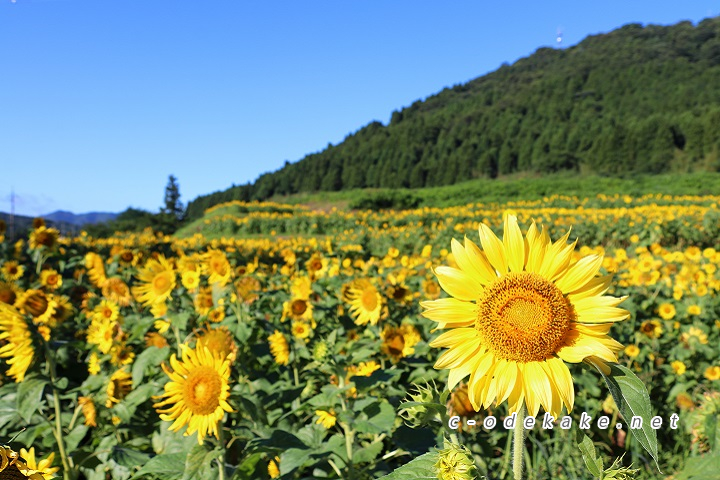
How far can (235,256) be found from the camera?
329 centimetres

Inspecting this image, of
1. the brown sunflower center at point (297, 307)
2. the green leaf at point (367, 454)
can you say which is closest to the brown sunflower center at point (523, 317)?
the green leaf at point (367, 454)

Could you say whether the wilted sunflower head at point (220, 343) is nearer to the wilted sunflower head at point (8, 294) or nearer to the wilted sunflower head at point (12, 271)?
the wilted sunflower head at point (8, 294)

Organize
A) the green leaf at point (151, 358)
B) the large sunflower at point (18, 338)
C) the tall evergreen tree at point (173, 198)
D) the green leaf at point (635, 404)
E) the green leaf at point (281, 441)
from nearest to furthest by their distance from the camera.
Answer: the green leaf at point (635, 404) → the green leaf at point (281, 441) → the large sunflower at point (18, 338) → the green leaf at point (151, 358) → the tall evergreen tree at point (173, 198)

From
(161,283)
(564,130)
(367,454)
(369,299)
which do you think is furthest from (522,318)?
(564,130)

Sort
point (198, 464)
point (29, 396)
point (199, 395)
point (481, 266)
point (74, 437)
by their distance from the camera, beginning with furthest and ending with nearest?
point (74, 437)
point (29, 396)
point (199, 395)
point (198, 464)
point (481, 266)

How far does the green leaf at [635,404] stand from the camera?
89cm

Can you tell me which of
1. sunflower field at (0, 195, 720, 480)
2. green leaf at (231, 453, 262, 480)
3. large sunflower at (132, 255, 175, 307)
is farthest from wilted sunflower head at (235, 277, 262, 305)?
green leaf at (231, 453, 262, 480)

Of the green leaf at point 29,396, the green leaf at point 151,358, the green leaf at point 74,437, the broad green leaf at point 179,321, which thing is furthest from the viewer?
the broad green leaf at point 179,321

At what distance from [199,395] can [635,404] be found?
49.6 inches

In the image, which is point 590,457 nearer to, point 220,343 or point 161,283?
point 220,343

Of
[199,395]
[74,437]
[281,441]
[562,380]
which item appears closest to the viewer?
[562,380]

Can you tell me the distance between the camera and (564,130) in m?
44.3

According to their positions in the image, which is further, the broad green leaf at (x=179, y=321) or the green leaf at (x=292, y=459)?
the broad green leaf at (x=179, y=321)

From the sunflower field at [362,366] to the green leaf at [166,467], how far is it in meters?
0.01
